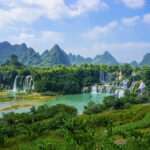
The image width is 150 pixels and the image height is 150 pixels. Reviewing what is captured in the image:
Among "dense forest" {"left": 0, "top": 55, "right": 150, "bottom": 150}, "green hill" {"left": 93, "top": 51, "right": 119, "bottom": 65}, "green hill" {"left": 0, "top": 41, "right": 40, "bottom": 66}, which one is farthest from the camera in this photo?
"green hill" {"left": 93, "top": 51, "right": 119, "bottom": 65}

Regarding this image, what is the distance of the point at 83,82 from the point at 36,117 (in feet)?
101

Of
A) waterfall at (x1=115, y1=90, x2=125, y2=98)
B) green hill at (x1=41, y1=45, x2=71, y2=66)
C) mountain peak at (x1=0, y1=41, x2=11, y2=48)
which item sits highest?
mountain peak at (x1=0, y1=41, x2=11, y2=48)

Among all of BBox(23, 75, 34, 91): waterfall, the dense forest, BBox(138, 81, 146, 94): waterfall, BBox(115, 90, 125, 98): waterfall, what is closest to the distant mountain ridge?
the dense forest

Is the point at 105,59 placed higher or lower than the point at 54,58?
higher

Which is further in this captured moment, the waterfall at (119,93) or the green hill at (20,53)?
the green hill at (20,53)

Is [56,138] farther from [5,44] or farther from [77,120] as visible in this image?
[5,44]

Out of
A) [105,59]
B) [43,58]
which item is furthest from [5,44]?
[105,59]

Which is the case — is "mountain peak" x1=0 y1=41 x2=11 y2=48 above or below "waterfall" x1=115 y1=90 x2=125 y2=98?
above

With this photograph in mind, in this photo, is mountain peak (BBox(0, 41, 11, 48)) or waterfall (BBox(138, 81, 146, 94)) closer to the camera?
waterfall (BBox(138, 81, 146, 94))

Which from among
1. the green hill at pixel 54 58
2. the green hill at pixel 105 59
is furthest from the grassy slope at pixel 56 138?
the green hill at pixel 105 59

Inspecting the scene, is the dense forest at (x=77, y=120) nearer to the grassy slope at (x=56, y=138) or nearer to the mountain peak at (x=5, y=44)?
the grassy slope at (x=56, y=138)

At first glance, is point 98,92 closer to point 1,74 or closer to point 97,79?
point 97,79

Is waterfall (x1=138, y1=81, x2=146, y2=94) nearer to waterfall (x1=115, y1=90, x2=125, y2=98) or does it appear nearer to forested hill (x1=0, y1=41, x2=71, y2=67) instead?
waterfall (x1=115, y1=90, x2=125, y2=98)

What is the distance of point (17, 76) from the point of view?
44.4 meters
